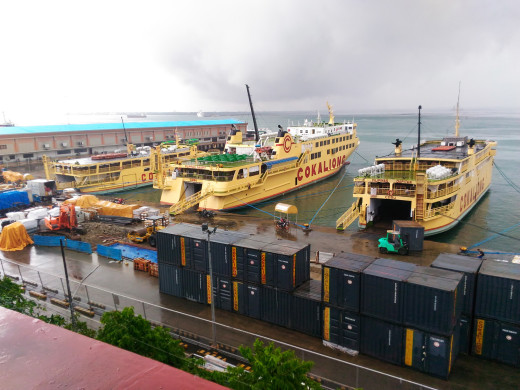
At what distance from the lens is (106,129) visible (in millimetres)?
77500

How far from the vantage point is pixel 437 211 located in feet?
95.3

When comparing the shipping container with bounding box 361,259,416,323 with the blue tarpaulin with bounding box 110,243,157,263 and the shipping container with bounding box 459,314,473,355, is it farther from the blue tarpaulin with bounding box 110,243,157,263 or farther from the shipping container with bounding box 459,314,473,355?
the blue tarpaulin with bounding box 110,243,157,263

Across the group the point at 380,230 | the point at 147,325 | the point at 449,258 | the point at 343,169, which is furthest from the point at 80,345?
the point at 343,169

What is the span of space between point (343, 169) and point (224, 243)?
167ft

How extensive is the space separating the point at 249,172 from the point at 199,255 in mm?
23340

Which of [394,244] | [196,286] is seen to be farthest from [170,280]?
[394,244]

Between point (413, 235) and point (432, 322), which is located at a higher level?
point (432, 322)

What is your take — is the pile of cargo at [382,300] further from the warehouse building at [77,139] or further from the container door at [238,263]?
the warehouse building at [77,139]

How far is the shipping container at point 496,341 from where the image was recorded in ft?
41.1

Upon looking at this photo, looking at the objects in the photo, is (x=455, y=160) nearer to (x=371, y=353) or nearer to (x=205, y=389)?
(x=371, y=353)

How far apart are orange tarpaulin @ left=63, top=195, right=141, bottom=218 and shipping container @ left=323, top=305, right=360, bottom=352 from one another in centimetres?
2260

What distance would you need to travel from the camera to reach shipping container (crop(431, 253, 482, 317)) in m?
13.2

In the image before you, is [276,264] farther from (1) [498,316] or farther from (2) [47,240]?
(2) [47,240]

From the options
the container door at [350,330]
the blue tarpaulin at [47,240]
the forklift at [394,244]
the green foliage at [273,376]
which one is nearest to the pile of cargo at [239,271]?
the container door at [350,330]
